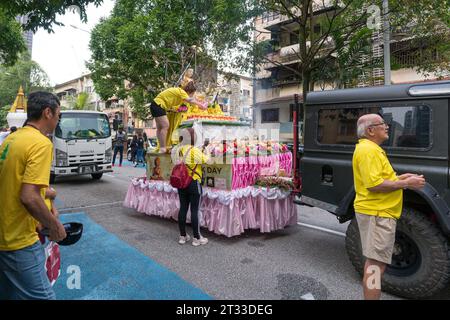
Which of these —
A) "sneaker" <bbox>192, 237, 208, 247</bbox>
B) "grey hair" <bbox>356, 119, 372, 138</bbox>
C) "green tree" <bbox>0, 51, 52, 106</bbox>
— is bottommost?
"sneaker" <bbox>192, 237, 208, 247</bbox>

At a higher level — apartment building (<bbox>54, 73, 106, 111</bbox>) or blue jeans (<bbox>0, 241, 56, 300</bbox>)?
apartment building (<bbox>54, 73, 106, 111</bbox>)

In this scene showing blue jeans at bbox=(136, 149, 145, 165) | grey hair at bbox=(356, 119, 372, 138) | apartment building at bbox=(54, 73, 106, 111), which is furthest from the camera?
apartment building at bbox=(54, 73, 106, 111)

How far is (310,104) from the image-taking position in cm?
412

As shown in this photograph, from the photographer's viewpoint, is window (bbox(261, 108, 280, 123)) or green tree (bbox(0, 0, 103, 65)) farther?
window (bbox(261, 108, 280, 123))

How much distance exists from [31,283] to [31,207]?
0.49m

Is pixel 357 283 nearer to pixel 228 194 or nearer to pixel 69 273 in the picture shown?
pixel 228 194

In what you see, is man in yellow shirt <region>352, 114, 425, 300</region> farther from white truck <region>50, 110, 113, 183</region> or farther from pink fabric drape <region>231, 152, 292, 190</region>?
white truck <region>50, 110, 113, 183</region>

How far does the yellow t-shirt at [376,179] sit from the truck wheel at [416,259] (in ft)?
2.24

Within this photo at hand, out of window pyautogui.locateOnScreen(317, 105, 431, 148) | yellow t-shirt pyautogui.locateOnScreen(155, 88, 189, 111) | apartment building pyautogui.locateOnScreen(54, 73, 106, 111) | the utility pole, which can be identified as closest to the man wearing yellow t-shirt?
yellow t-shirt pyautogui.locateOnScreen(155, 88, 189, 111)

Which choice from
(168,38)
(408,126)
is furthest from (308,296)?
(168,38)

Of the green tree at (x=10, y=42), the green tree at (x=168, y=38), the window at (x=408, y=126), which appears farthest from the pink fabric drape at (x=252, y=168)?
the green tree at (x=10, y=42)

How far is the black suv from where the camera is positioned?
2.99 m

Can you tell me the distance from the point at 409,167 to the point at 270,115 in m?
21.8
